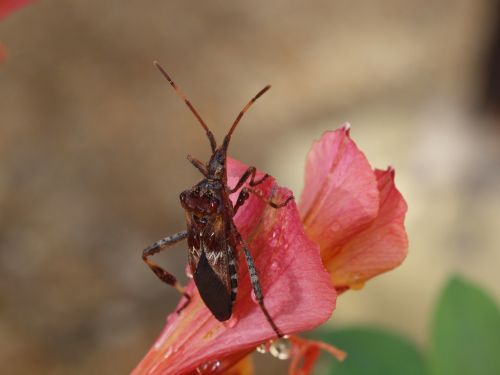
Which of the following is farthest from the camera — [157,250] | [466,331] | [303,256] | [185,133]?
[185,133]

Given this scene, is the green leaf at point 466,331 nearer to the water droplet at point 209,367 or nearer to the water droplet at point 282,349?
the water droplet at point 282,349

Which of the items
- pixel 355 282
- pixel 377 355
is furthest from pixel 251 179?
pixel 377 355

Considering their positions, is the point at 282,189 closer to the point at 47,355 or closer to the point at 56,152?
the point at 47,355

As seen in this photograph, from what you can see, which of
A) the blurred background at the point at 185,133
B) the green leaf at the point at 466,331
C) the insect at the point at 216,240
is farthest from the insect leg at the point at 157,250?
the blurred background at the point at 185,133

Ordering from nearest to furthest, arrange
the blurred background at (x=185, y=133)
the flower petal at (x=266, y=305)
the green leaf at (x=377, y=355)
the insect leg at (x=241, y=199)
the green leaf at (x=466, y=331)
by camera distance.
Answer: the flower petal at (x=266, y=305), the insect leg at (x=241, y=199), the green leaf at (x=466, y=331), the green leaf at (x=377, y=355), the blurred background at (x=185, y=133)

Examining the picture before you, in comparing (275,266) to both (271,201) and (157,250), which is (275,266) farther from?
(157,250)

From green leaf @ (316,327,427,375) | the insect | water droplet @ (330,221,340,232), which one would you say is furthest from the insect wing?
green leaf @ (316,327,427,375)

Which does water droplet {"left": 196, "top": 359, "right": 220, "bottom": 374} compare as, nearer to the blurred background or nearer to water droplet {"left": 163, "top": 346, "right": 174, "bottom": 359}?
water droplet {"left": 163, "top": 346, "right": 174, "bottom": 359}
